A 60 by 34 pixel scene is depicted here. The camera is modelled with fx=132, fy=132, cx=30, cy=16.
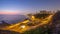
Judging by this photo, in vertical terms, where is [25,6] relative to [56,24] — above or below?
above

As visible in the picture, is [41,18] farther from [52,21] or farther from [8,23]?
[8,23]

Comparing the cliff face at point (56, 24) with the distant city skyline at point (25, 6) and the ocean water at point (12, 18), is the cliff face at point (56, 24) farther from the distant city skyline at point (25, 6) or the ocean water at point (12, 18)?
the ocean water at point (12, 18)

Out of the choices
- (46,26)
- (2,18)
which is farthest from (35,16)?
(2,18)

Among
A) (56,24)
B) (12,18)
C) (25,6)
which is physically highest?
(25,6)

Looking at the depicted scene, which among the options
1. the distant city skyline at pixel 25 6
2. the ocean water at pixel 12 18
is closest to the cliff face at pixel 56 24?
the distant city skyline at pixel 25 6

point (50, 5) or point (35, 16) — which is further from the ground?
point (50, 5)

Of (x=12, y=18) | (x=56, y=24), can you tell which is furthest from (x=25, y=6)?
(x=56, y=24)

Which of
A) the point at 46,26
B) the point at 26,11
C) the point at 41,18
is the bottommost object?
the point at 46,26

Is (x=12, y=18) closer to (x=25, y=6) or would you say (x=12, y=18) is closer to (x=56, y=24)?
(x=25, y=6)
